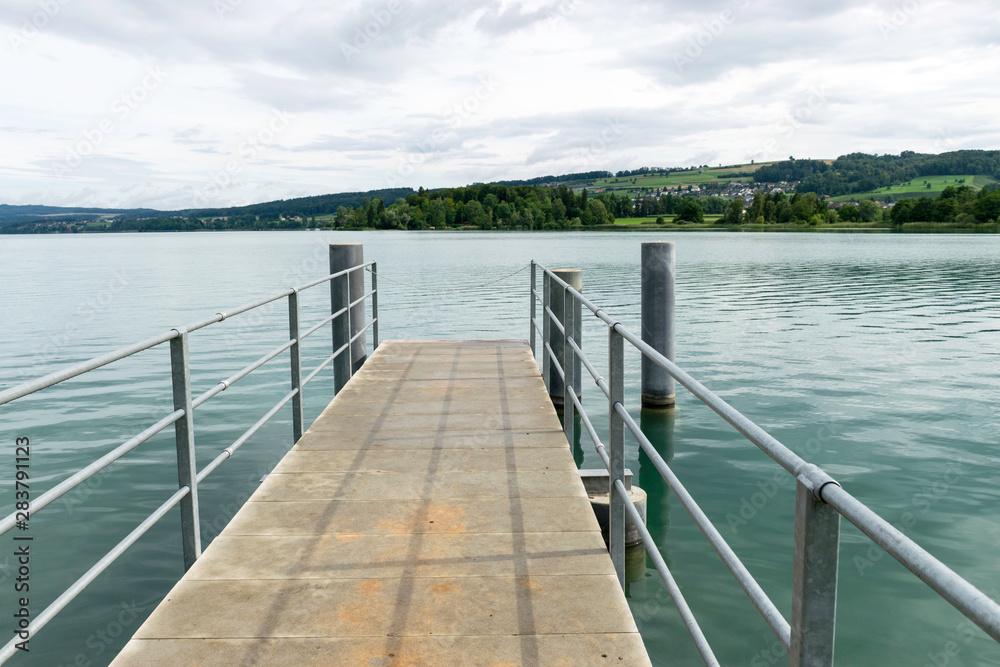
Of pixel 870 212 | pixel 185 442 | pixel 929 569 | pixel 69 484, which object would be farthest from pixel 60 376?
pixel 870 212

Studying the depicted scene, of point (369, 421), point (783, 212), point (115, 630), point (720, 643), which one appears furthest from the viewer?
point (783, 212)

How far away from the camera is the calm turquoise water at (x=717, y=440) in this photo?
15.3 feet

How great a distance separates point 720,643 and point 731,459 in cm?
362

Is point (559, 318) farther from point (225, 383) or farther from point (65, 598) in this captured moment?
point (65, 598)

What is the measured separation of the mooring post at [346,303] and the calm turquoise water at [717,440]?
120 centimetres

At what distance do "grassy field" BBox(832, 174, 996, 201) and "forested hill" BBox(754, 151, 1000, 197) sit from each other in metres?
0.85

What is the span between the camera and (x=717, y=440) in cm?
837

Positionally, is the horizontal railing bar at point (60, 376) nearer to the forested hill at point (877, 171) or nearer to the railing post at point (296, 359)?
the railing post at point (296, 359)

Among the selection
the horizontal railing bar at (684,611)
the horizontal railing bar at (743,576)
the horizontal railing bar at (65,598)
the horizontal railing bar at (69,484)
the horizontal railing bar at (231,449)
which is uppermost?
the horizontal railing bar at (69,484)

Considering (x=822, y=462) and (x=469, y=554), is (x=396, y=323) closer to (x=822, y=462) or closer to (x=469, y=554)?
(x=822, y=462)

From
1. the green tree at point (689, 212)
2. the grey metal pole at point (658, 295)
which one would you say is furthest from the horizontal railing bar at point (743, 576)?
the green tree at point (689, 212)

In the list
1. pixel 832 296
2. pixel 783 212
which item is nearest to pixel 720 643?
pixel 832 296

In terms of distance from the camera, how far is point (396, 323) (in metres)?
19.4

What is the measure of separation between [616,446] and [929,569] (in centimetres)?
249
